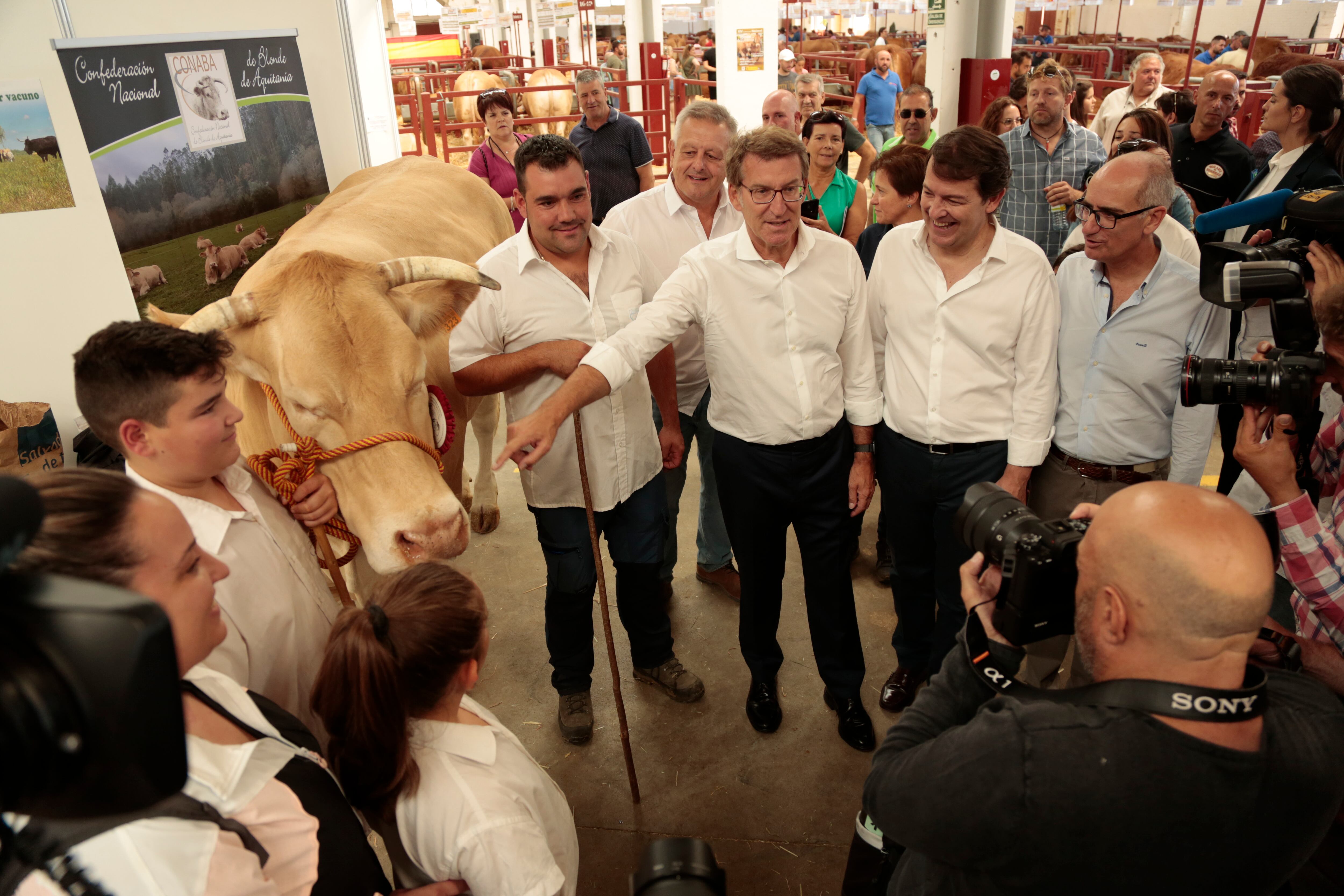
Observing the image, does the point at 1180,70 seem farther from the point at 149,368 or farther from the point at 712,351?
the point at 149,368

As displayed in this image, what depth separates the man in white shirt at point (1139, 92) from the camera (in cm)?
681

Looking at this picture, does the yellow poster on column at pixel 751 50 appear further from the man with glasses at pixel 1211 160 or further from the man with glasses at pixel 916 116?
the man with glasses at pixel 1211 160

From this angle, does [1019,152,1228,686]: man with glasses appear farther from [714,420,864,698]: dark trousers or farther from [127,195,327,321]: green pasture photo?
[127,195,327,321]: green pasture photo

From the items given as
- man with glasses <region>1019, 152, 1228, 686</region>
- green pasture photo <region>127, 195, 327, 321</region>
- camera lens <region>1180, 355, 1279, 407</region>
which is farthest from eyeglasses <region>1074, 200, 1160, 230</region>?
green pasture photo <region>127, 195, 327, 321</region>

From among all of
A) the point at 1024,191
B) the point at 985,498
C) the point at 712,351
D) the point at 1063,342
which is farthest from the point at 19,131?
the point at 1024,191

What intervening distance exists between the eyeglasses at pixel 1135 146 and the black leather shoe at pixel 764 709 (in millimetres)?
2308

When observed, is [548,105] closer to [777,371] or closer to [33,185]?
[33,185]

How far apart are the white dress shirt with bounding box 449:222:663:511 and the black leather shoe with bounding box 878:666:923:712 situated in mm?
1180

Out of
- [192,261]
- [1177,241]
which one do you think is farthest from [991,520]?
[192,261]

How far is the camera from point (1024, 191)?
14.9 feet

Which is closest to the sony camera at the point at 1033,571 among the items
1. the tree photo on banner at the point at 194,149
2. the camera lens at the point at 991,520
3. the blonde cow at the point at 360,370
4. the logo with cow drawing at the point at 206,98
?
the camera lens at the point at 991,520

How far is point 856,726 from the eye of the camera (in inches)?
114

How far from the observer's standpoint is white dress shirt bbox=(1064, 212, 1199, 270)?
285 cm

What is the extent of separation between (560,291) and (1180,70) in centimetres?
1500
